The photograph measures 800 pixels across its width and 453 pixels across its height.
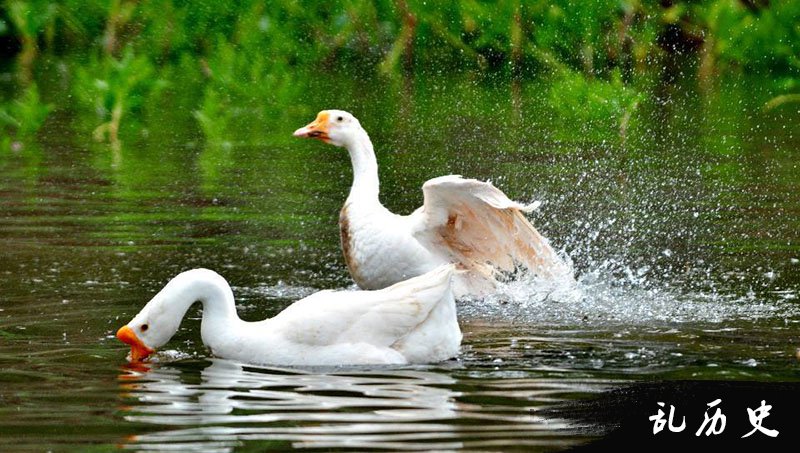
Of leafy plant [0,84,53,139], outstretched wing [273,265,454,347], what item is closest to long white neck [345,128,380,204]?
outstretched wing [273,265,454,347]

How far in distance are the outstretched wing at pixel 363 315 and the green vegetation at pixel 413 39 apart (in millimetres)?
14393

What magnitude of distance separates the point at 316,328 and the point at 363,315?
0.83 feet

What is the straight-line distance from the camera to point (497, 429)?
6.64 m

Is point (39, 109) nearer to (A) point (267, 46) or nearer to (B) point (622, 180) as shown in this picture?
(B) point (622, 180)

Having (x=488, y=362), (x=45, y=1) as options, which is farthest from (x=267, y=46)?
(x=488, y=362)

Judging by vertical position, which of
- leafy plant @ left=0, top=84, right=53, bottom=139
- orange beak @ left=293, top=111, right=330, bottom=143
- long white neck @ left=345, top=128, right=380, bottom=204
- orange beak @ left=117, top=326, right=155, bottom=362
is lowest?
orange beak @ left=117, top=326, right=155, bottom=362

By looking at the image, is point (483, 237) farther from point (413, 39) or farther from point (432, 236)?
point (413, 39)

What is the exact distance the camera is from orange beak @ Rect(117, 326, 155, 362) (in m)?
7.96

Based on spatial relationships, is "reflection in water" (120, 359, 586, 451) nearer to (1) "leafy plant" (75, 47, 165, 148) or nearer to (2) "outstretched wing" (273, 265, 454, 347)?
(2) "outstretched wing" (273, 265, 454, 347)

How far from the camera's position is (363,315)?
8.02m

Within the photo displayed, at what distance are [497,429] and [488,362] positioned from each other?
4.75 feet

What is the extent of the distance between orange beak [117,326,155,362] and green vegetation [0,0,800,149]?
14421 millimetres

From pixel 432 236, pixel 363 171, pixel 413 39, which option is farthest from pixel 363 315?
pixel 413 39

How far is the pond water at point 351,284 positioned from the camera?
690 cm
